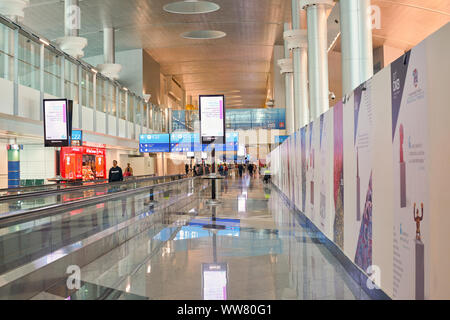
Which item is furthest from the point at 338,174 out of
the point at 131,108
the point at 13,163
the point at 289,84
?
the point at 131,108

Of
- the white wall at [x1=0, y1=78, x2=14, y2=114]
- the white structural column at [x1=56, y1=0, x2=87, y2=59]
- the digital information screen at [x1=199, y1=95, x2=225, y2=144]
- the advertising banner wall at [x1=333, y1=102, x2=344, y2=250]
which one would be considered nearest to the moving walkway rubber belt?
the advertising banner wall at [x1=333, y1=102, x2=344, y2=250]

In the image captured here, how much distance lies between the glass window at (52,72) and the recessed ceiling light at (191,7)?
Answer: 35.1ft

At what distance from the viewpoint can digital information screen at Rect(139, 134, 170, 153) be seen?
1309 inches

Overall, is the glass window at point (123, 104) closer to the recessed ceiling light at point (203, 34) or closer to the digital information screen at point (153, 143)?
the digital information screen at point (153, 143)

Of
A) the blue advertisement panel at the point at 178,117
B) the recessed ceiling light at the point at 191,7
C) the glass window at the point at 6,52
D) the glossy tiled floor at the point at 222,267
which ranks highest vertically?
the recessed ceiling light at the point at 191,7

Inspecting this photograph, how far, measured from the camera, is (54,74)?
65.1 feet

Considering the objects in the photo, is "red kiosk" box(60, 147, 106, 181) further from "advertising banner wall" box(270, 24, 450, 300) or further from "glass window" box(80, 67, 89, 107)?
"advertising banner wall" box(270, 24, 450, 300)

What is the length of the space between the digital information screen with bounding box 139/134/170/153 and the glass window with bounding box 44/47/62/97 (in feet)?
42.9

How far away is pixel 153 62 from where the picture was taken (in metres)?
42.5

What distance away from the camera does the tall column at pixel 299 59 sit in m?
24.7

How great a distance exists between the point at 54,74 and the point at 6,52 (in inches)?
173

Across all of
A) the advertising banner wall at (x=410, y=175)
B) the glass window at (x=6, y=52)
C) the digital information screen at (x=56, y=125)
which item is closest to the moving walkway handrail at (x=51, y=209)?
the advertising banner wall at (x=410, y=175)

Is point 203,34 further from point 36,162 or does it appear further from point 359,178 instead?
point 359,178

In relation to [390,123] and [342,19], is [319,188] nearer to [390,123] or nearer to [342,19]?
[390,123]
